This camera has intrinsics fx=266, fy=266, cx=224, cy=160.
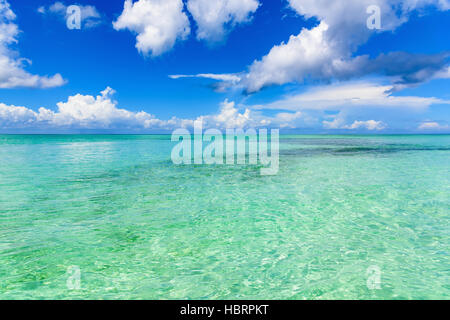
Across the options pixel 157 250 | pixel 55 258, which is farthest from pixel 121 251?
pixel 55 258

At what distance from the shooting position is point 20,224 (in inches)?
305

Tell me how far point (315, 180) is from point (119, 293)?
475 inches

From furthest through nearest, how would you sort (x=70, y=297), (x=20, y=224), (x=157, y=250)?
(x=20, y=224), (x=157, y=250), (x=70, y=297)

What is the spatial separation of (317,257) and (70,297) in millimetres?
4756

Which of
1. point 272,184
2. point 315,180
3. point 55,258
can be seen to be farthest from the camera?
point 315,180

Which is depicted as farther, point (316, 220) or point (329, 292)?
point (316, 220)

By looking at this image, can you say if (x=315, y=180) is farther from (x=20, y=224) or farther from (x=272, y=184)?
(x=20, y=224)

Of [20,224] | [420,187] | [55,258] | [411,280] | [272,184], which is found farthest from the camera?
[272,184]

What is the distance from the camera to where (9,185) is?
13.2 m

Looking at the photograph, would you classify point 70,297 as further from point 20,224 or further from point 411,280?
point 411,280

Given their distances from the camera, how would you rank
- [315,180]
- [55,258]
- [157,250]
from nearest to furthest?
[55,258] < [157,250] < [315,180]

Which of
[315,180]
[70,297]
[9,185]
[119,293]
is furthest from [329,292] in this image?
[9,185]

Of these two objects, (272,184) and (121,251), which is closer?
(121,251)
